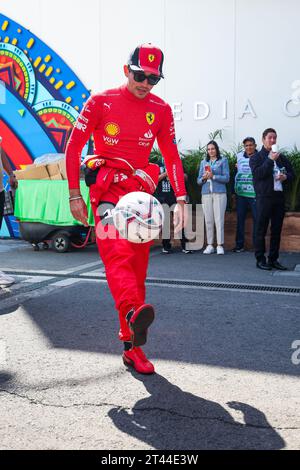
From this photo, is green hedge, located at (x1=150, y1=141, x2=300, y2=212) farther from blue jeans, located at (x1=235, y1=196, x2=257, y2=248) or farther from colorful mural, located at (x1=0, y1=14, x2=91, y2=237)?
colorful mural, located at (x1=0, y1=14, x2=91, y2=237)

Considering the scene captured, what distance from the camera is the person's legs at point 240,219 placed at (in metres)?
9.68

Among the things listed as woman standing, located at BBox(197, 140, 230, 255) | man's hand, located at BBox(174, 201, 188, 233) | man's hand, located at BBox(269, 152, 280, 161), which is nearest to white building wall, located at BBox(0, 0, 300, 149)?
woman standing, located at BBox(197, 140, 230, 255)

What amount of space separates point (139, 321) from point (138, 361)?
57 centimetres

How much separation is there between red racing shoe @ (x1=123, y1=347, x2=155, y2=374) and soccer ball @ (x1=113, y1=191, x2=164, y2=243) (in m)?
0.77

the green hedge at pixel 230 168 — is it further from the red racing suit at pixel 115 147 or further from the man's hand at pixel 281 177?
the red racing suit at pixel 115 147

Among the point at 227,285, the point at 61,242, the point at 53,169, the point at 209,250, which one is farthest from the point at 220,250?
the point at 53,169

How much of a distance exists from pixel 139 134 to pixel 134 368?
1.54 meters

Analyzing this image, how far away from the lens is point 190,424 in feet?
9.59

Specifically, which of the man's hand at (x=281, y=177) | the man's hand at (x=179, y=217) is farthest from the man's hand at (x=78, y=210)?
the man's hand at (x=281, y=177)

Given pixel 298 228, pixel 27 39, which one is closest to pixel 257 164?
pixel 298 228

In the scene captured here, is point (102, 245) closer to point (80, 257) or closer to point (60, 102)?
point (80, 257)

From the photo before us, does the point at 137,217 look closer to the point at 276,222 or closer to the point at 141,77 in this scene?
the point at 141,77

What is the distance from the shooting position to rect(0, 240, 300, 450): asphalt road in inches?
111

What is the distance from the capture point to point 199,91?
36.1 feet
